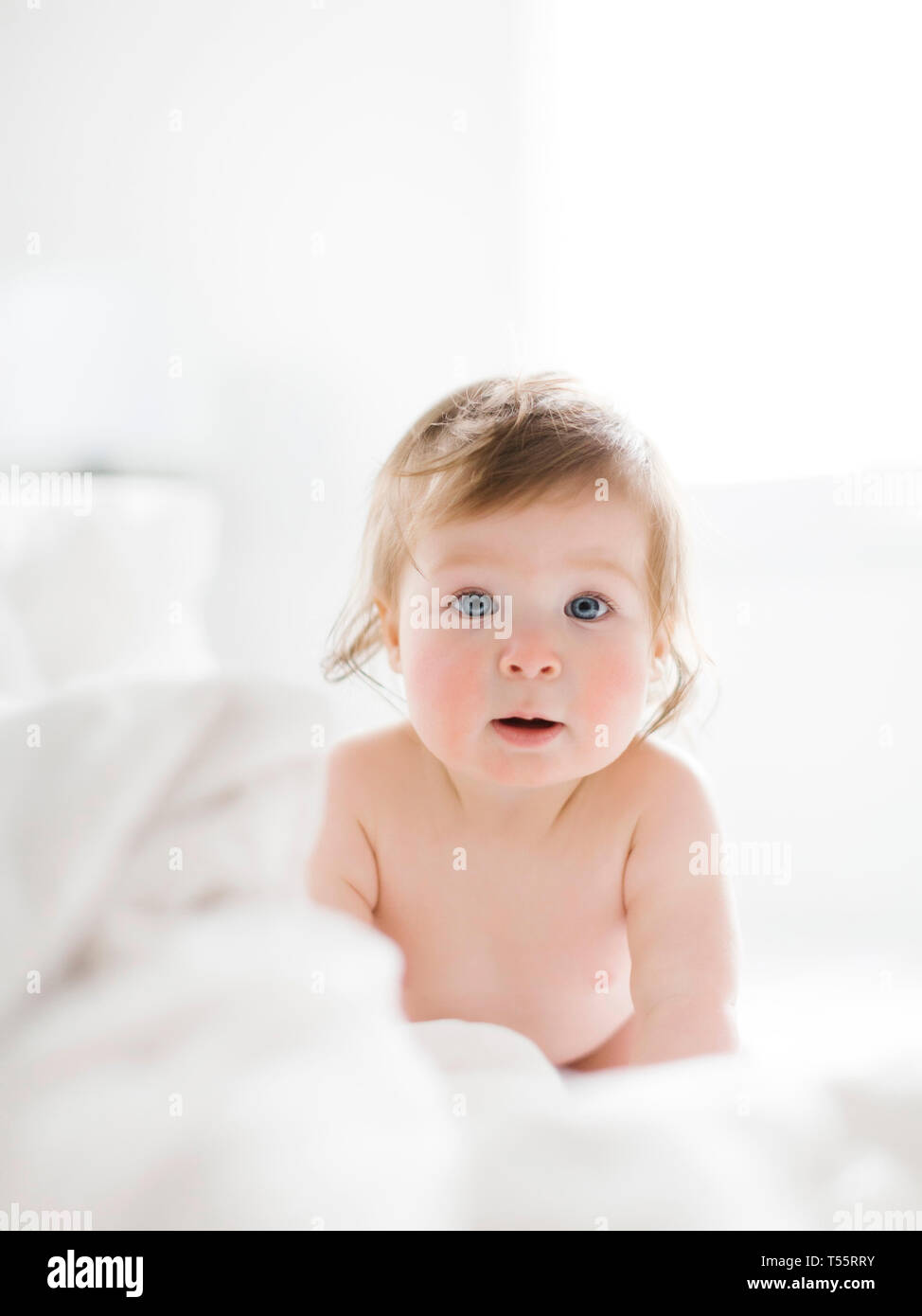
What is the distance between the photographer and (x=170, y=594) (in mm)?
809

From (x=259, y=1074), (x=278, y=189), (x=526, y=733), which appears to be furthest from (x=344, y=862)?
(x=278, y=189)

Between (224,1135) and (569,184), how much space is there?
5.28 ft

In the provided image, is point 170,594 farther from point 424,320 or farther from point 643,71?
point 643,71

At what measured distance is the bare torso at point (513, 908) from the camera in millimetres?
845

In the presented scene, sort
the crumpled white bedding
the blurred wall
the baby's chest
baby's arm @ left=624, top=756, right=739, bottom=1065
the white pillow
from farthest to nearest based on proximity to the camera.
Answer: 1. the blurred wall
2. the baby's chest
3. baby's arm @ left=624, top=756, right=739, bottom=1065
4. the white pillow
5. the crumpled white bedding

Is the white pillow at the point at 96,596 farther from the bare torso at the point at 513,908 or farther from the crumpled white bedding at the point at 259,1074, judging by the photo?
the bare torso at the point at 513,908

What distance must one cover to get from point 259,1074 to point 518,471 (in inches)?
19.2

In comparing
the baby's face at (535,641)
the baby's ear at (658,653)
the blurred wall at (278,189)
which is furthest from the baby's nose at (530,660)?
the blurred wall at (278,189)

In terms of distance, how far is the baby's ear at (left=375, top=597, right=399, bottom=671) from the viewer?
35.5 inches

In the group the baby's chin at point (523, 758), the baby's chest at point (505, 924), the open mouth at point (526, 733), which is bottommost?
the baby's chest at point (505, 924)

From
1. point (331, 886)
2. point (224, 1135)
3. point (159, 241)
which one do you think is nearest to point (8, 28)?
point (159, 241)

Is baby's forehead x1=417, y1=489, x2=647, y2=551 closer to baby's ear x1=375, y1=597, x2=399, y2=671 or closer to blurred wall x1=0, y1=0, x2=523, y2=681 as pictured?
baby's ear x1=375, y1=597, x2=399, y2=671

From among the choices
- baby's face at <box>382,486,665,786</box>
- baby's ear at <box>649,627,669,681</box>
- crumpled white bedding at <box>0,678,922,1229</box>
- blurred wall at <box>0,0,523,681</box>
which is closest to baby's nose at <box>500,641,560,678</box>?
baby's face at <box>382,486,665,786</box>
